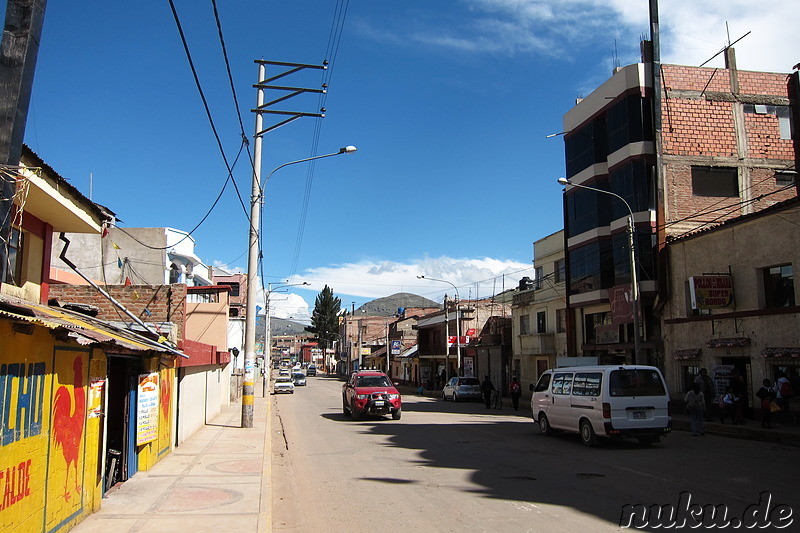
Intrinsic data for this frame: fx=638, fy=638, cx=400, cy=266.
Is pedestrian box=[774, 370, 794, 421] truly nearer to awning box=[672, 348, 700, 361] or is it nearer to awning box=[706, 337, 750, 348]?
awning box=[706, 337, 750, 348]

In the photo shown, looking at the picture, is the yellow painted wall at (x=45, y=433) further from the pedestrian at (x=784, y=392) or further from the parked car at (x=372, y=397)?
the pedestrian at (x=784, y=392)

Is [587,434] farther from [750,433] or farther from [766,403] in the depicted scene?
[766,403]

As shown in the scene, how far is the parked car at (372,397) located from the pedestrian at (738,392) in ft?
38.1

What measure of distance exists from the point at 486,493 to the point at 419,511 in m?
1.56

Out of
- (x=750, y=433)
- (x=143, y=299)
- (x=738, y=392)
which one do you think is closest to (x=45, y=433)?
(x=143, y=299)

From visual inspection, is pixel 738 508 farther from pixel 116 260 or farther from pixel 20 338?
pixel 116 260

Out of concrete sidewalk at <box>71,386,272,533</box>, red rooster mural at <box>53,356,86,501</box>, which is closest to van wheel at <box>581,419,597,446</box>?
concrete sidewalk at <box>71,386,272,533</box>

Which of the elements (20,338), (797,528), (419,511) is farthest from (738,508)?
(20,338)

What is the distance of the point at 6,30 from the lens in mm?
6930

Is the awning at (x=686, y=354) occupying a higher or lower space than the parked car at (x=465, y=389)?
higher

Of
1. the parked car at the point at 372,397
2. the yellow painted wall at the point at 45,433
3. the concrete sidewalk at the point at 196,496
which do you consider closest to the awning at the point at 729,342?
the parked car at the point at 372,397

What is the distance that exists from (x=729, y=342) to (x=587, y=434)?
35.2 feet

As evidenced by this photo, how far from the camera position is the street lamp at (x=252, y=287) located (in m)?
20.5

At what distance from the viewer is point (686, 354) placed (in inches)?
1019
